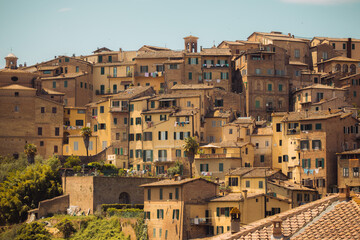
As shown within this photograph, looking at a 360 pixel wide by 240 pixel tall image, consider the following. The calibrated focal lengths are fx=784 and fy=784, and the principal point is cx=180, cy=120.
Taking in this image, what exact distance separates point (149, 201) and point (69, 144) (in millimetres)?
25166

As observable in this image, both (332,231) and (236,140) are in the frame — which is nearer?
(332,231)

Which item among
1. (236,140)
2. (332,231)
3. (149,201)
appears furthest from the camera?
(236,140)

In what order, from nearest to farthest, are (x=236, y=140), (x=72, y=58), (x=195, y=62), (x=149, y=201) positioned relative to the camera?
(x=149, y=201), (x=236, y=140), (x=195, y=62), (x=72, y=58)

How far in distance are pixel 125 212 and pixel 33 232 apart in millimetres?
9125

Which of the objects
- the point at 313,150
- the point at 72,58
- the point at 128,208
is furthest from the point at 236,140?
the point at 72,58

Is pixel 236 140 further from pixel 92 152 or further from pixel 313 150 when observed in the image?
pixel 92 152

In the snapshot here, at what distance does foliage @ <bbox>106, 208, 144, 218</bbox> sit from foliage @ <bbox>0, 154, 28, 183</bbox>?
15.1 metres

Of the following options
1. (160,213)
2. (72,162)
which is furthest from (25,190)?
(160,213)

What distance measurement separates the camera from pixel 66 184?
83812 millimetres

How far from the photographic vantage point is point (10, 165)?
293 feet

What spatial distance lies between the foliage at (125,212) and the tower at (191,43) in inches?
1550

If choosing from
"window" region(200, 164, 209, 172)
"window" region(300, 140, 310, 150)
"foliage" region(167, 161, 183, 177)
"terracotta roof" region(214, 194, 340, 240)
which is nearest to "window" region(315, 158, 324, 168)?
"window" region(300, 140, 310, 150)

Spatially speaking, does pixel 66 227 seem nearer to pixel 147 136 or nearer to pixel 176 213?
pixel 176 213

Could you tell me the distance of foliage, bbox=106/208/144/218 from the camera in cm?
7575
